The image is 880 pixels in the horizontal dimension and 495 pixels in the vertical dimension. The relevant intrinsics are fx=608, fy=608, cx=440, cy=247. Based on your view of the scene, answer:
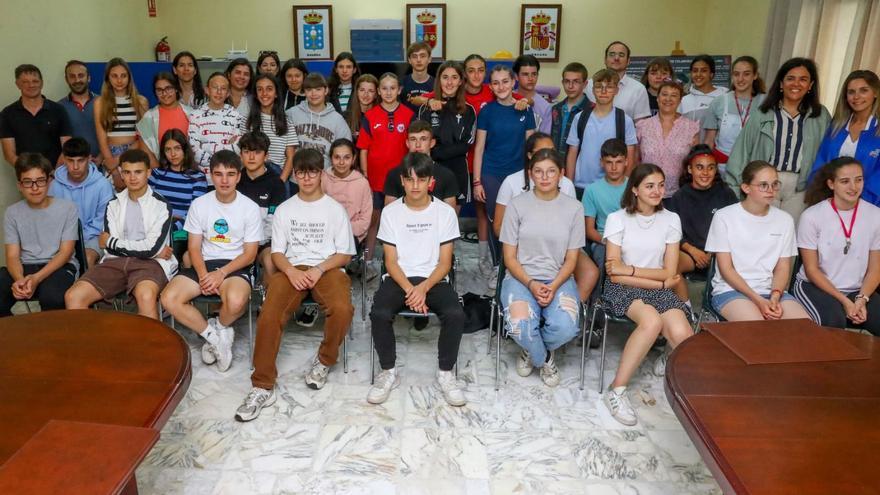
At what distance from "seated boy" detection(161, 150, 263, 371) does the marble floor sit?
8.8 inches

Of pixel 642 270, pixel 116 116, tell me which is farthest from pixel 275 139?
pixel 642 270

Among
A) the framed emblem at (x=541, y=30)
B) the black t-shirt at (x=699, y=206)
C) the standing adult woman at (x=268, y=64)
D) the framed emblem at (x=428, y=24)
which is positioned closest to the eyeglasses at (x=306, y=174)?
the standing adult woman at (x=268, y=64)

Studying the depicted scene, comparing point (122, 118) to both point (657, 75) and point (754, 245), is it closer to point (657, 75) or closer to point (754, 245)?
point (657, 75)

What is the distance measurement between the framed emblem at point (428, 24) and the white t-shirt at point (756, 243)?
17.3 feet

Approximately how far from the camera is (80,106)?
14.7 feet

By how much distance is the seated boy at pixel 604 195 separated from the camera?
334 cm

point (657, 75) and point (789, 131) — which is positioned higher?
point (657, 75)

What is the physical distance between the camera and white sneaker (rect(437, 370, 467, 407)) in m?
2.87

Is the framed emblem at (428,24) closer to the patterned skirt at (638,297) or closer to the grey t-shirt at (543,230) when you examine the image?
the grey t-shirt at (543,230)

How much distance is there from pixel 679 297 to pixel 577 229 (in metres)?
0.59

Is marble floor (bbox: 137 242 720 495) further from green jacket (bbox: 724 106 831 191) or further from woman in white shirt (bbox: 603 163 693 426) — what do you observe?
green jacket (bbox: 724 106 831 191)

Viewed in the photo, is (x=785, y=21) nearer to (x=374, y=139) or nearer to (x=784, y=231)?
(x=784, y=231)

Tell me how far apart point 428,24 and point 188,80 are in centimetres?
380

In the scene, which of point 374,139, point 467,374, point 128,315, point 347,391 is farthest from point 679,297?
point 128,315
